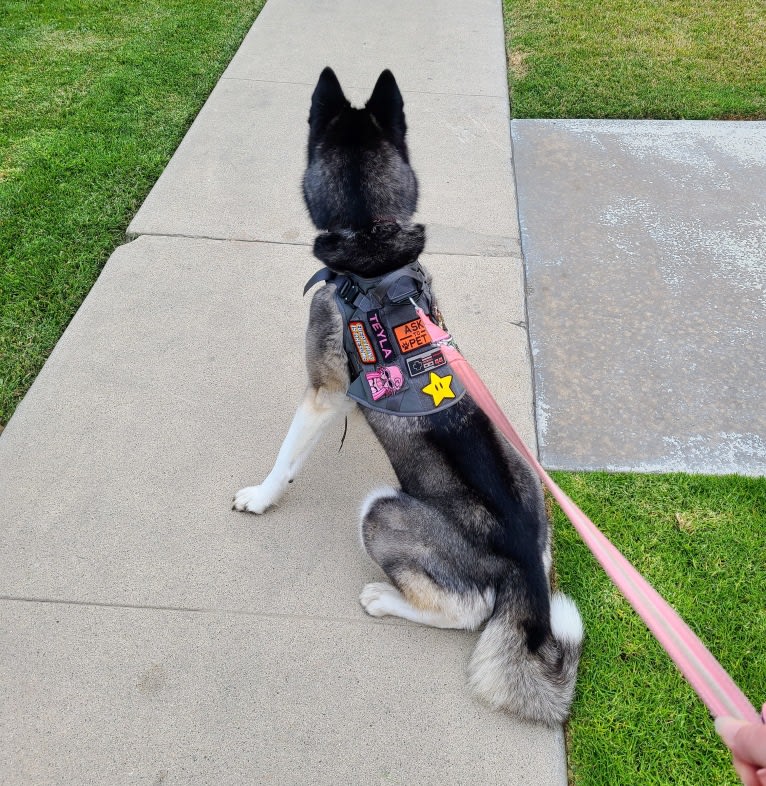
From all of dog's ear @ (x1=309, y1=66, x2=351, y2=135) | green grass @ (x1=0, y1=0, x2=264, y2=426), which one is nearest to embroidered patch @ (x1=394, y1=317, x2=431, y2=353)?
dog's ear @ (x1=309, y1=66, x2=351, y2=135)

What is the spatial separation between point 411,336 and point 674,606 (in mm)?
1583

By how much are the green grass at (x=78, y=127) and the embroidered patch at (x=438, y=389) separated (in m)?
2.38

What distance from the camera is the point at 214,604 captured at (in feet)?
8.72

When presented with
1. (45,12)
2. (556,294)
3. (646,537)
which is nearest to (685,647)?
(646,537)

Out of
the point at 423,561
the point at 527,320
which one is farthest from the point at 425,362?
the point at 527,320

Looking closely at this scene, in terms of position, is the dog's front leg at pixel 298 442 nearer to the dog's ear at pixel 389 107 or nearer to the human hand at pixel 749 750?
the dog's ear at pixel 389 107

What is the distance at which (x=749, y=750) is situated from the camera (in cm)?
113

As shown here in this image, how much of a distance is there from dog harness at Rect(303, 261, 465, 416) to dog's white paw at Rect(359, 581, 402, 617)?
2.57ft

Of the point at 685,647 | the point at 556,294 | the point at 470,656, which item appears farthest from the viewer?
the point at 556,294

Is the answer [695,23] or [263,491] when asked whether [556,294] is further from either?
[695,23]

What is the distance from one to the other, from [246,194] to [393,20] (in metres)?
3.92

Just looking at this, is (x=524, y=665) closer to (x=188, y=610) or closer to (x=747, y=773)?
(x=747, y=773)

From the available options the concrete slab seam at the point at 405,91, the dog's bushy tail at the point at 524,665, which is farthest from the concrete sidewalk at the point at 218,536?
the concrete slab seam at the point at 405,91

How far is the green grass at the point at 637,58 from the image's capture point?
227 inches
